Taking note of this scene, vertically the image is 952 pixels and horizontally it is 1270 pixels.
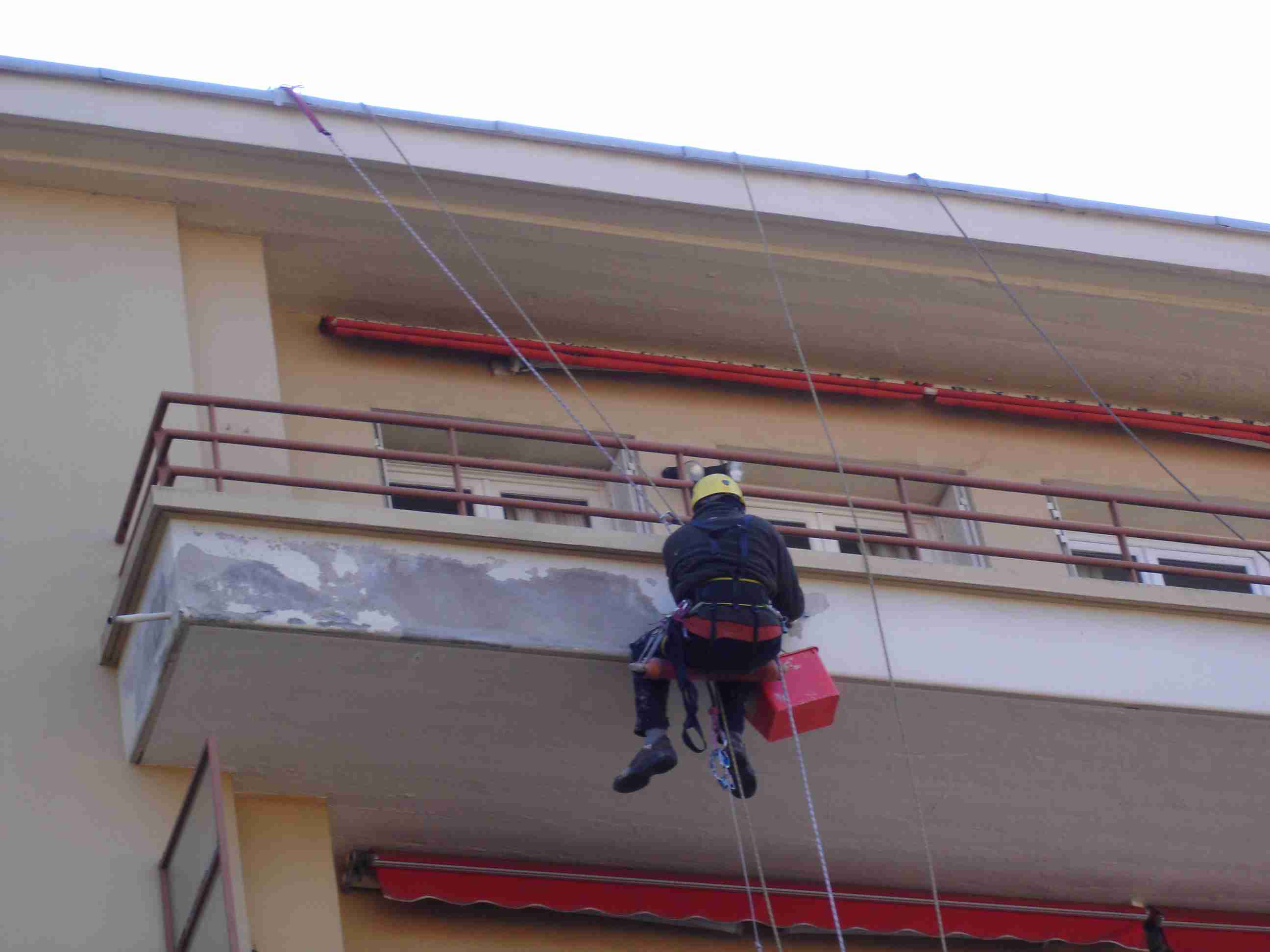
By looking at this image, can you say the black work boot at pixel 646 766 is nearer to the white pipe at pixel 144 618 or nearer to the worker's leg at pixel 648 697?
the worker's leg at pixel 648 697

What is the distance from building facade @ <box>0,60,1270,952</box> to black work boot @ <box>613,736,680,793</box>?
751 millimetres

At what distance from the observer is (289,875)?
341 inches

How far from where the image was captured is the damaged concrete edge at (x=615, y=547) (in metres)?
8.47

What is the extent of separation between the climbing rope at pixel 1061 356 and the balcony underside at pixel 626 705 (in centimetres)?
220

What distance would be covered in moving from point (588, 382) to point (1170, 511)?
4113 millimetres

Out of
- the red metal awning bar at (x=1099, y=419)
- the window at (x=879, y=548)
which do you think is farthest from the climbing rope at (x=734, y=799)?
the red metal awning bar at (x=1099, y=419)

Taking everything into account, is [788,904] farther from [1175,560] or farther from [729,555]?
[1175,560]

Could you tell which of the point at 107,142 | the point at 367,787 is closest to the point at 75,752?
the point at 367,787

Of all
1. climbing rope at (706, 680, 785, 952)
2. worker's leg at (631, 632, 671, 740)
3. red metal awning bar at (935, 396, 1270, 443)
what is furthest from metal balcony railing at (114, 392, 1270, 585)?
red metal awning bar at (935, 396, 1270, 443)

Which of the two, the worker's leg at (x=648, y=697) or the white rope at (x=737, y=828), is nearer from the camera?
the worker's leg at (x=648, y=697)

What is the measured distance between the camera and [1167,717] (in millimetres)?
9328

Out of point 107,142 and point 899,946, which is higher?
point 107,142

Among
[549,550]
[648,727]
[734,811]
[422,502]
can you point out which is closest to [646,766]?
[648,727]

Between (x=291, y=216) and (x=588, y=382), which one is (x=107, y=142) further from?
(x=588, y=382)
